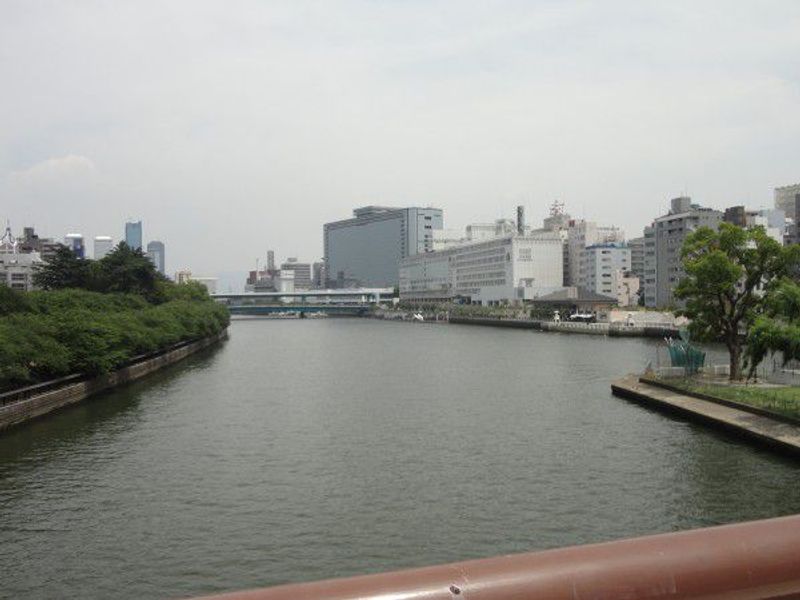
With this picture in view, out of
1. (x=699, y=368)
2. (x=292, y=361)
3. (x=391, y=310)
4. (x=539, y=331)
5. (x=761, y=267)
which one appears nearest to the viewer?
(x=761, y=267)

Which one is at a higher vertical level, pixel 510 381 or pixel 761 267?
pixel 761 267

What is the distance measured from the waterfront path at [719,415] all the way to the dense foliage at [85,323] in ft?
63.1

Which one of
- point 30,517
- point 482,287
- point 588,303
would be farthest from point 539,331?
point 30,517

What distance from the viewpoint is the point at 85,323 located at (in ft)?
96.8

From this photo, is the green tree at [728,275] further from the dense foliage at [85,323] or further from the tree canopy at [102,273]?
the tree canopy at [102,273]

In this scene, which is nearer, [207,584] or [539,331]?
[207,584]

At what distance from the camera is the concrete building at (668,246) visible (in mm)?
83625

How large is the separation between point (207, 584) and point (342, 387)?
816 inches

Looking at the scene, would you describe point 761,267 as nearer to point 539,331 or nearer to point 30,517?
point 30,517

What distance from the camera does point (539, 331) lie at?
8062cm

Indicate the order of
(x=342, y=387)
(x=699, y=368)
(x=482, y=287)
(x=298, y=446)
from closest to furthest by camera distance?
(x=298, y=446)
(x=699, y=368)
(x=342, y=387)
(x=482, y=287)

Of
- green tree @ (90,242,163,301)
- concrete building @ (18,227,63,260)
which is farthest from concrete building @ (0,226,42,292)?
green tree @ (90,242,163,301)

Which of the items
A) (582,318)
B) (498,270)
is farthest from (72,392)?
(498,270)

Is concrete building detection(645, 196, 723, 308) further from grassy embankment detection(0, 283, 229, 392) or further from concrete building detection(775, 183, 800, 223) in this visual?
grassy embankment detection(0, 283, 229, 392)
